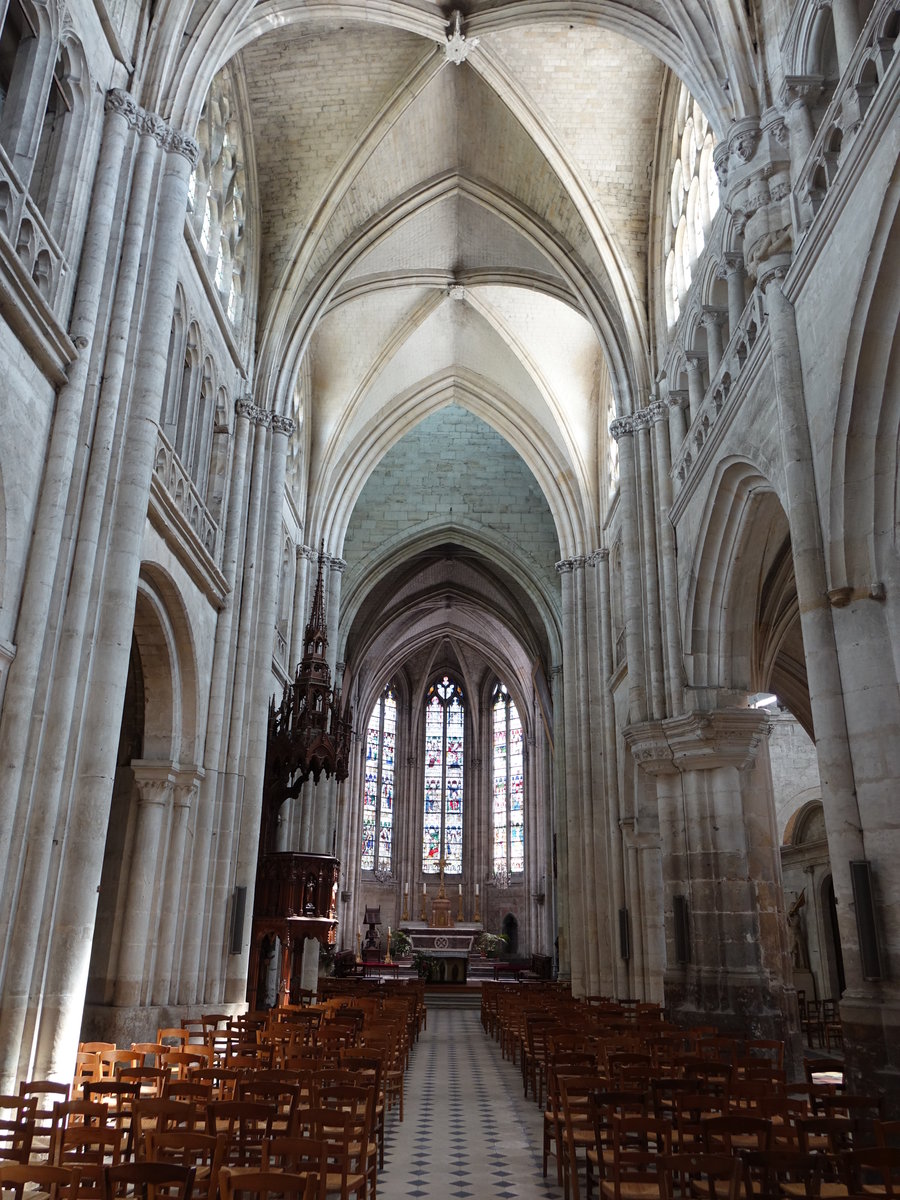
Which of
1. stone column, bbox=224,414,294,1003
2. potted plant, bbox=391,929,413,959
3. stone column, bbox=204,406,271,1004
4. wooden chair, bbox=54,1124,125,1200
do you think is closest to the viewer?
wooden chair, bbox=54,1124,125,1200

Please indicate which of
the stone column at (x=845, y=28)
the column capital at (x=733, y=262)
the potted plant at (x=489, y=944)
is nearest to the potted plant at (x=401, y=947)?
the potted plant at (x=489, y=944)

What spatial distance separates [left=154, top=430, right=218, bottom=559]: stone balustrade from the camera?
13.5 m

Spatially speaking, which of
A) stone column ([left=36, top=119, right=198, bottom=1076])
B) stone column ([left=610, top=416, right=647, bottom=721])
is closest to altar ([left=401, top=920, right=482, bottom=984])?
stone column ([left=610, top=416, right=647, bottom=721])

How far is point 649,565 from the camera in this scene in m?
18.6

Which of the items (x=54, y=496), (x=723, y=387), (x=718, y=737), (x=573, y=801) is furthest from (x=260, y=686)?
(x=573, y=801)

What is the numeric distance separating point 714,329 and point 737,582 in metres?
4.04

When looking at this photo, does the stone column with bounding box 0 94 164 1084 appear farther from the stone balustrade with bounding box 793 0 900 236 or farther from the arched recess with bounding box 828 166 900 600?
the stone balustrade with bounding box 793 0 900 236

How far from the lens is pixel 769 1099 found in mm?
6203

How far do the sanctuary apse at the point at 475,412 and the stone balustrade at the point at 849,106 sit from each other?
0.15 ft

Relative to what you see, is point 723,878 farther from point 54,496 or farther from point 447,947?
point 447,947

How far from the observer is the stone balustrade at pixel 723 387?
13.1 m

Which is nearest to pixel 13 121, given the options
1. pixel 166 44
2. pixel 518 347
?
pixel 166 44

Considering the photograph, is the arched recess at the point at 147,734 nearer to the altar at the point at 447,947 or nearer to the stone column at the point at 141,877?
the stone column at the point at 141,877

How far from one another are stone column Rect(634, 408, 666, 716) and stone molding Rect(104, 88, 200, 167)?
1011 cm
